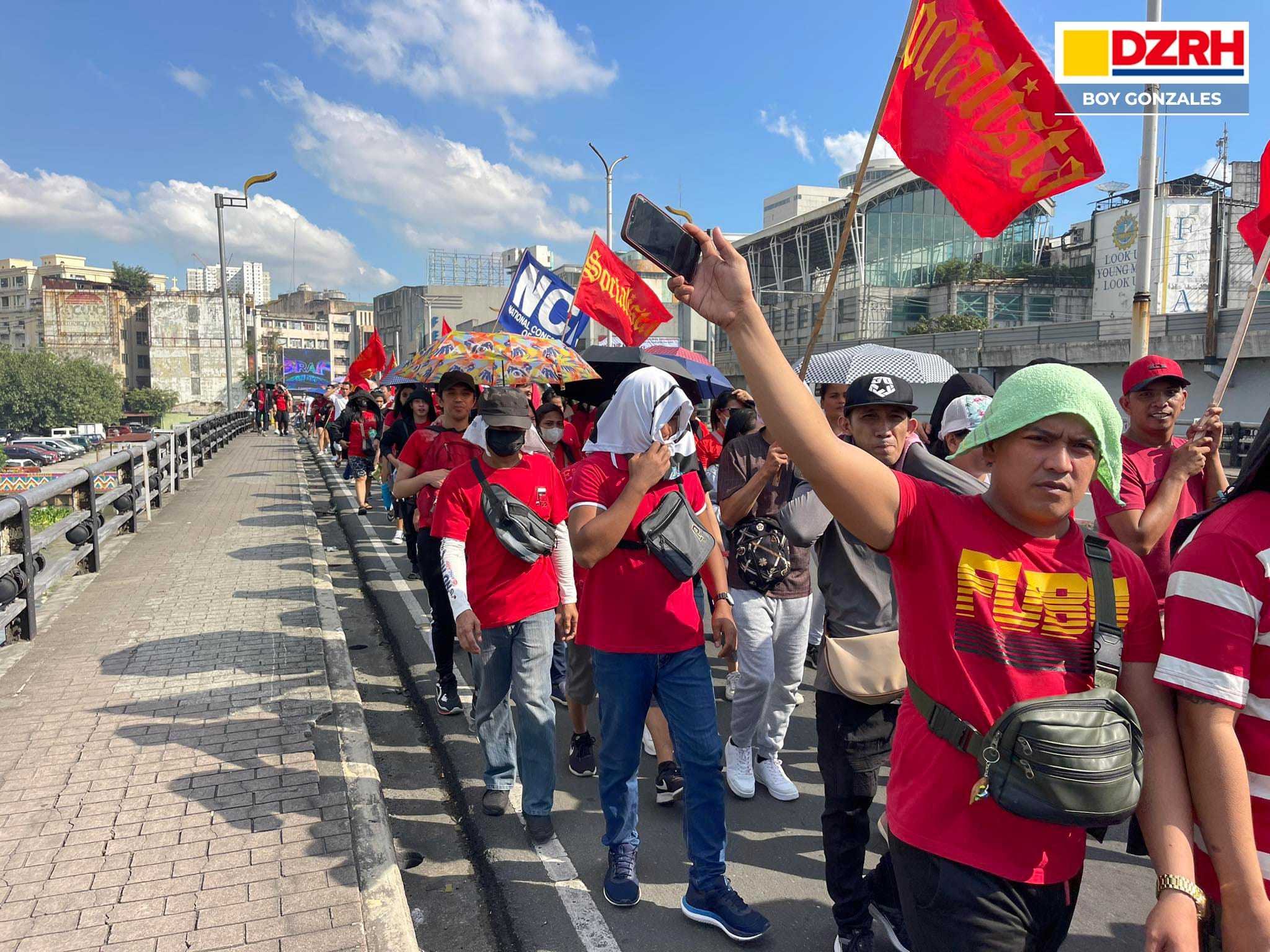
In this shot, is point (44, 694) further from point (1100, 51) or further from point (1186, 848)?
point (1100, 51)

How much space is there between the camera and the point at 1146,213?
29.7 feet

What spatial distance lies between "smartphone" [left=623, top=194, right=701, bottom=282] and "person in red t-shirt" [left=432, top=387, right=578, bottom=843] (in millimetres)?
2275

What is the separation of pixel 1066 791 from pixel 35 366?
307 ft

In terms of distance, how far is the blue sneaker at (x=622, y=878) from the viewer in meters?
3.44

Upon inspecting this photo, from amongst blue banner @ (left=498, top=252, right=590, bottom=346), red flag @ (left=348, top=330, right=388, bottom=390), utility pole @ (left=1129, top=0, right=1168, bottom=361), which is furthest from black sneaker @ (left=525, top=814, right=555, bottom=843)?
red flag @ (left=348, top=330, right=388, bottom=390)

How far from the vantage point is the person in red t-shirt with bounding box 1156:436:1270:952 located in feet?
5.30

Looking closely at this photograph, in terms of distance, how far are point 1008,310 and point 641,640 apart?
5475 centimetres

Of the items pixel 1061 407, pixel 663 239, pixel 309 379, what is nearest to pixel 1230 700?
pixel 1061 407

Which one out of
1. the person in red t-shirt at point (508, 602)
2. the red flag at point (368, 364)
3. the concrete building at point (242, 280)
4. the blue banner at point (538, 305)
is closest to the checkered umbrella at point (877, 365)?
the person in red t-shirt at point (508, 602)

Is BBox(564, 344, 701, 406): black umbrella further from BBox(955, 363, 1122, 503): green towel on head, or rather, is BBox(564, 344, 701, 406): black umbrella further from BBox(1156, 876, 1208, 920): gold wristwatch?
BBox(1156, 876, 1208, 920): gold wristwatch

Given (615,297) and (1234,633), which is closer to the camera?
(1234,633)

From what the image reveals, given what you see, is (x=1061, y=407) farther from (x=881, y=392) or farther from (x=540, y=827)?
(x=540, y=827)

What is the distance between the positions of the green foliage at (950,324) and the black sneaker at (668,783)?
44.4 meters

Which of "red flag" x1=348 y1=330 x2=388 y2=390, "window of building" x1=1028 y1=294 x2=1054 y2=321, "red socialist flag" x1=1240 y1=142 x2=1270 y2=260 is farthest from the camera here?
"window of building" x1=1028 y1=294 x2=1054 y2=321
